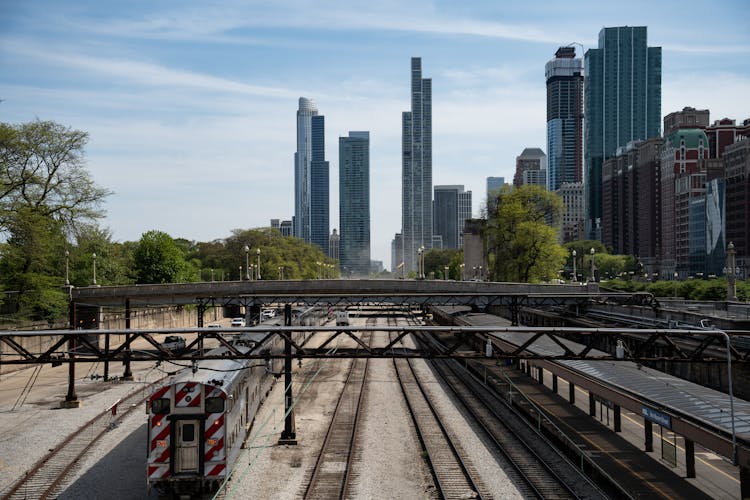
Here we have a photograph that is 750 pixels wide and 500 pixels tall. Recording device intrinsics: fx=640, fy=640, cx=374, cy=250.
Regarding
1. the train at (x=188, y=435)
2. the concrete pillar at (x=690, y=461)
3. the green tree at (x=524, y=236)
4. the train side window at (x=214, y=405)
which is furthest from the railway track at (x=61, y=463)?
the green tree at (x=524, y=236)

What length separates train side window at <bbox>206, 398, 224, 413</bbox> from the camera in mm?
18672

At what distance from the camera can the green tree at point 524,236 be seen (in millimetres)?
76375

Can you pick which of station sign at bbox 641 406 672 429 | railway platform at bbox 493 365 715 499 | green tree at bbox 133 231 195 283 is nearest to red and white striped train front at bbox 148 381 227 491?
railway platform at bbox 493 365 715 499

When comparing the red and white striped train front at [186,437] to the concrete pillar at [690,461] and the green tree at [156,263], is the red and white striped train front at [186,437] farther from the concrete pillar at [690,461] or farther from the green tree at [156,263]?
the green tree at [156,263]

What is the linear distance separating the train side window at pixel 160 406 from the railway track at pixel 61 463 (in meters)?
5.33

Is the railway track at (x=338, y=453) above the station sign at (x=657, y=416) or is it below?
below

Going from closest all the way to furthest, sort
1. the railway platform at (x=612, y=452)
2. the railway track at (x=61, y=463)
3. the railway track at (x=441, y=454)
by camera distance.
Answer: the railway platform at (x=612, y=452) < the railway track at (x=441, y=454) < the railway track at (x=61, y=463)

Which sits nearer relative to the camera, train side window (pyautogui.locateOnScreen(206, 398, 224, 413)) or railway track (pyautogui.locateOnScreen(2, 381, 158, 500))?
→ train side window (pyautogui.locateOnScreen(206, 398, 224, 413))

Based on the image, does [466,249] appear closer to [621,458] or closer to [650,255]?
[650,255]

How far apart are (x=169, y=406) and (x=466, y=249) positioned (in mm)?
118667

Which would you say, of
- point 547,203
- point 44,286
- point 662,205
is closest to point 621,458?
point 44,286

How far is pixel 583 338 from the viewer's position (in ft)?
163

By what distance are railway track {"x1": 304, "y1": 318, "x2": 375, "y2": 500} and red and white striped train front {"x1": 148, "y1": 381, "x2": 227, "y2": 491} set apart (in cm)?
339

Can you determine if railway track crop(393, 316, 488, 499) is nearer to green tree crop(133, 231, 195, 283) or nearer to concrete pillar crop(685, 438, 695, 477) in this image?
concrete pillar crop(685, 438, 695, 477)
